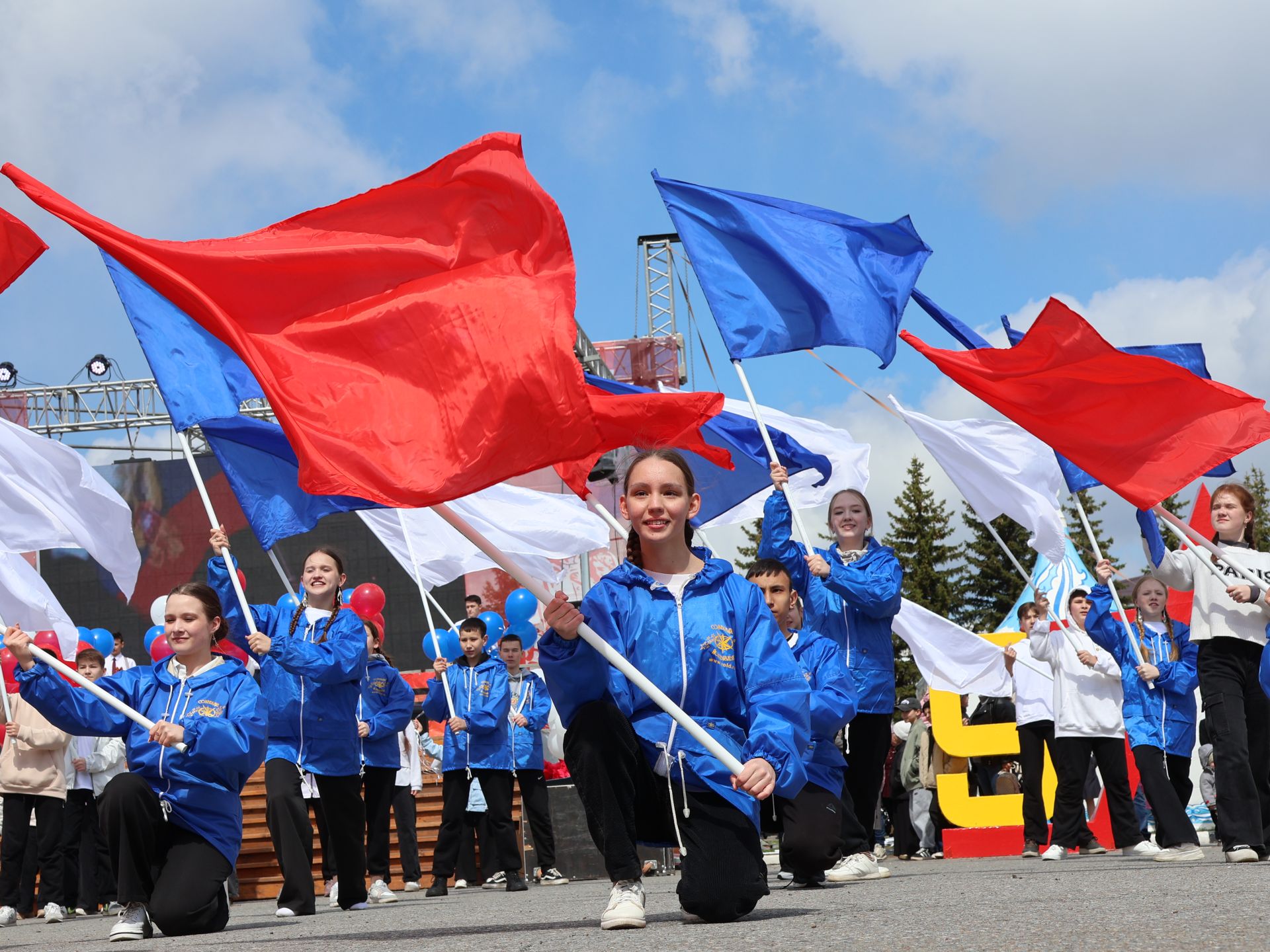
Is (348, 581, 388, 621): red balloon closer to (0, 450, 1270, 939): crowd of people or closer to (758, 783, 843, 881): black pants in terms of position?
(0, 450, 1270, 939): crowd of people

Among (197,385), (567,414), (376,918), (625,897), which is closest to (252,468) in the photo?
(197,385)

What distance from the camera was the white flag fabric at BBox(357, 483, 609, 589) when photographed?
1248 cm

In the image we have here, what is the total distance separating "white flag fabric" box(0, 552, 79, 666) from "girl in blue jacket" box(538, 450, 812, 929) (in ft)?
13.9

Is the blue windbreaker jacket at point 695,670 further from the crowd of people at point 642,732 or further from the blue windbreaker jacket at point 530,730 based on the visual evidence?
the blue windbreaker jacket at point 530,730

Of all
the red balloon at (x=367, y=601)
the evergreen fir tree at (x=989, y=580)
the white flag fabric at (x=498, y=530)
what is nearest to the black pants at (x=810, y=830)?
the white flag fabric at (x=498, y=530)

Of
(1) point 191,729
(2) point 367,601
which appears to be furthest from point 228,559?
(2) point 367,601

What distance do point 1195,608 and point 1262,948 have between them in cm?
496

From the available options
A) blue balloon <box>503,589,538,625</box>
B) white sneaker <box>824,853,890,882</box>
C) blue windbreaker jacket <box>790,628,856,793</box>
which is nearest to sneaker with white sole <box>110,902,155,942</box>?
blue windbreaker jacket <box>790,628,856,793</box>

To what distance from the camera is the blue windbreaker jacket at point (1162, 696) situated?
11477 mm

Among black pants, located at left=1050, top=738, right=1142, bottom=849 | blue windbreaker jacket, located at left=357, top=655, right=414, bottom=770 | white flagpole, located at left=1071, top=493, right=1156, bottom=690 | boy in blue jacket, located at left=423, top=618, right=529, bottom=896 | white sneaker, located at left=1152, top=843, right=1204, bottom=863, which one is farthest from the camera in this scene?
boy in blue jacket, located at left=423, top=618, right=529, bottom=896

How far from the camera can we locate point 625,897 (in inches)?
214

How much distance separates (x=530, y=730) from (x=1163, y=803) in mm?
5364

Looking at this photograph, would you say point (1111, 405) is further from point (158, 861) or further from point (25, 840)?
point (25, 840)

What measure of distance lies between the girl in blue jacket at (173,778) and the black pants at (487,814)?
531 centimetres
